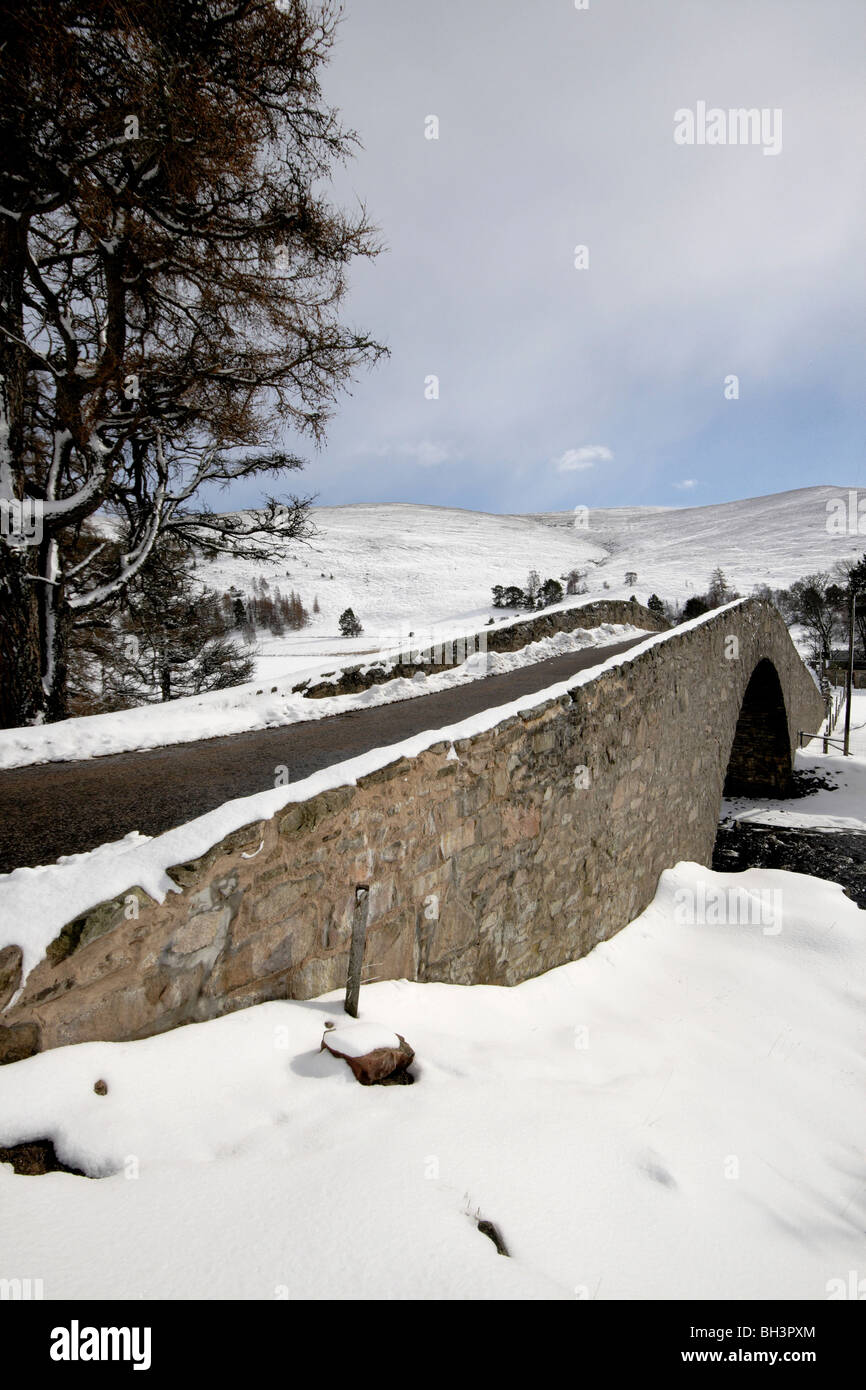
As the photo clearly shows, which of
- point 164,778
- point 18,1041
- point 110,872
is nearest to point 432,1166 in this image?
point 18,1041

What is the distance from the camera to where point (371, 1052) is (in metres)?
2.52

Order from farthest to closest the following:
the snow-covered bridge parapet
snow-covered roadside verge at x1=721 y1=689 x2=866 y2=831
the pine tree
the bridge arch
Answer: the pine tree
the bridge arch
snow-covered roadside verge at x1=721 y1=689 x2=866 y2=831
the snow-covered bridge parapet

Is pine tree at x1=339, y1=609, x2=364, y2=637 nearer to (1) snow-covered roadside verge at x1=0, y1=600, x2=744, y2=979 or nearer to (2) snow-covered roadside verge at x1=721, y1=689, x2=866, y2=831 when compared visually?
(2) snow-covered roadside verge at x1=721, y1=689, x2=866, y2=831

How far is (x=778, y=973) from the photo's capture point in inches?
218

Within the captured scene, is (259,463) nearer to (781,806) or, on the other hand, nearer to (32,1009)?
(32,1009)

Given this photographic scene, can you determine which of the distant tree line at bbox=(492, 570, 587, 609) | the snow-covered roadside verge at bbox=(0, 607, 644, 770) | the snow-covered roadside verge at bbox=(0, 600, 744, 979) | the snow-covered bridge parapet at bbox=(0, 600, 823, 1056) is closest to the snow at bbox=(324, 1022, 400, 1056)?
the snow-covered bridge parapet at bbox=(0, 600, 823, 1056)

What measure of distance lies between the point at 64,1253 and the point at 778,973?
5.88 meters

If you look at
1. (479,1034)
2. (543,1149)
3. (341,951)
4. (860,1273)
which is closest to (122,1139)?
(341,951)

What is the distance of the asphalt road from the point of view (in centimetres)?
318

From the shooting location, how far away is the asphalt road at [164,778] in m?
3.18

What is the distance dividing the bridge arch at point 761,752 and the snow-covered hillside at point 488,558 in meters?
16.4

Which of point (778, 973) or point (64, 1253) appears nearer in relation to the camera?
point (64, 1253)

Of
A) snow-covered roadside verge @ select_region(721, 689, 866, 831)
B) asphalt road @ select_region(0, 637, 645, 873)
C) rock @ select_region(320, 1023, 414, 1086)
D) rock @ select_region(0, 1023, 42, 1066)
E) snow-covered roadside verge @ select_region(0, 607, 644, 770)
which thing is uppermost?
snow-covered roadside verge @ select_region(0, 607, 644, 770)

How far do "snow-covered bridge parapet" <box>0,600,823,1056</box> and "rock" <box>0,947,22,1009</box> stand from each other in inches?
1.2
